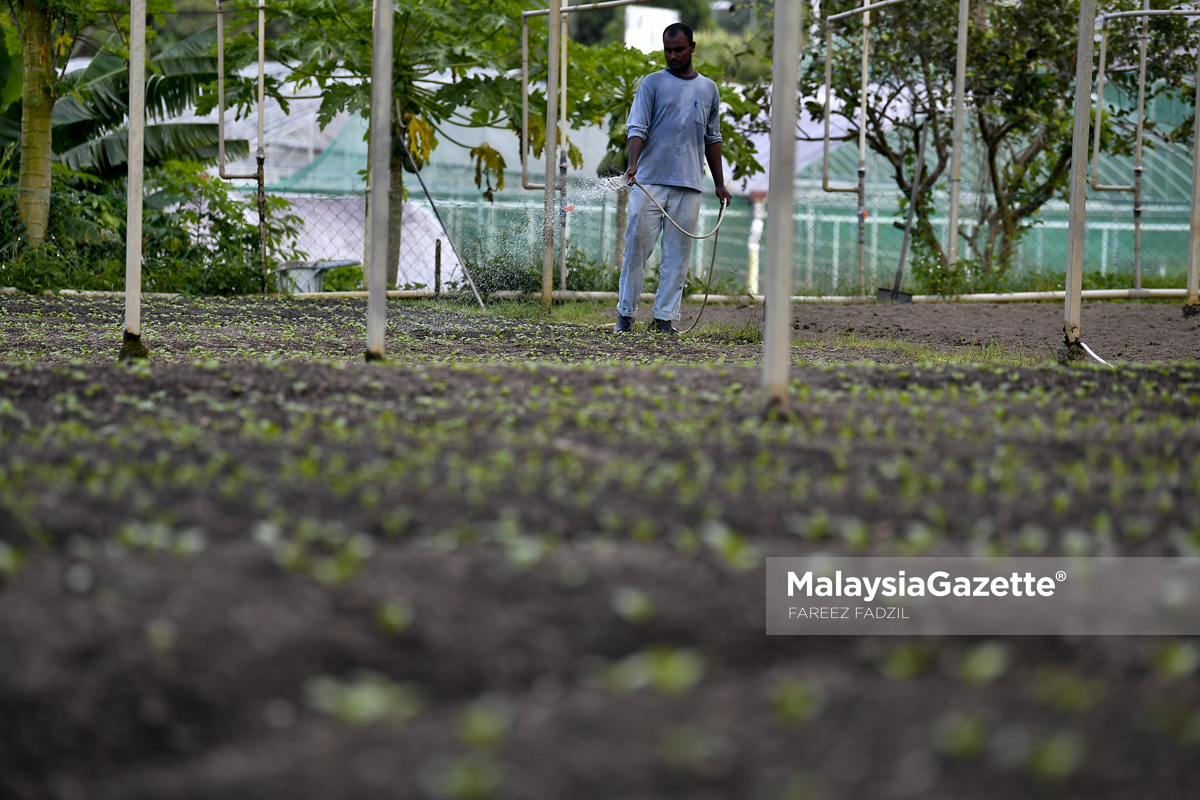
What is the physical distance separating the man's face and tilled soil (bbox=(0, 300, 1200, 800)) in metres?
4.22

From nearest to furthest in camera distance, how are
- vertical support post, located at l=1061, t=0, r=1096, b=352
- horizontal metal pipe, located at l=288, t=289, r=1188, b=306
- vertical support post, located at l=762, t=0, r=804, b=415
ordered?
1. vertical support post, located at l=762, t=0, r=804, b=415
2. vertical support post, located at l=1061, t=0, r=1096, b=352
3. horizontal metal pipe, located at l=288, t=289, r=1188, b=306

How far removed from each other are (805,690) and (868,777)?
0.61 ft

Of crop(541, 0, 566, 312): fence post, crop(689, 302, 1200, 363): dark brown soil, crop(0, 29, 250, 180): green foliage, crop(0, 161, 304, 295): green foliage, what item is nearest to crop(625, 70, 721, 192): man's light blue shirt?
crop(689, 302, 1200, 363): dark brown soil

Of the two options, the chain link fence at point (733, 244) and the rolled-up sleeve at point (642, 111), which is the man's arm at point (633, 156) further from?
the chain link fence at point (733, 244)

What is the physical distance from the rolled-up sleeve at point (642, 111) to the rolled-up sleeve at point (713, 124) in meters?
0.38

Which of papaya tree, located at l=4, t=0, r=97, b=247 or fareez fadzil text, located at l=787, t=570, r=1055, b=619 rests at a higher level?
papaya tree, located at l=4, t=0, r=97, b=247

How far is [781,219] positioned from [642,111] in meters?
4.04

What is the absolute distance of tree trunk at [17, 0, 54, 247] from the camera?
9602 millimetres

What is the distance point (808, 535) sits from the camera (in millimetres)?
2170

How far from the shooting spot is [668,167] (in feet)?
23.1

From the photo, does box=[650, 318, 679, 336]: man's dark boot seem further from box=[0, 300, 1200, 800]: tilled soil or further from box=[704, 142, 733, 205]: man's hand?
box=[0, 300, 1200, 800]: tilled soil

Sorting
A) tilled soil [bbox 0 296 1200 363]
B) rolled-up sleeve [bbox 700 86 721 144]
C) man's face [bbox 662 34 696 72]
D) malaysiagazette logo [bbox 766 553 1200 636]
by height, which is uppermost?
man's face [bbox 662 34 696 72]

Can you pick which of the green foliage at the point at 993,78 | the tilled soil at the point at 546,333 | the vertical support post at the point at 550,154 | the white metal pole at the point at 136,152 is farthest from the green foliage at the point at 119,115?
the white metal pole at the point at 136,152

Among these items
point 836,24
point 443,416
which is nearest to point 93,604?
point 443,416
